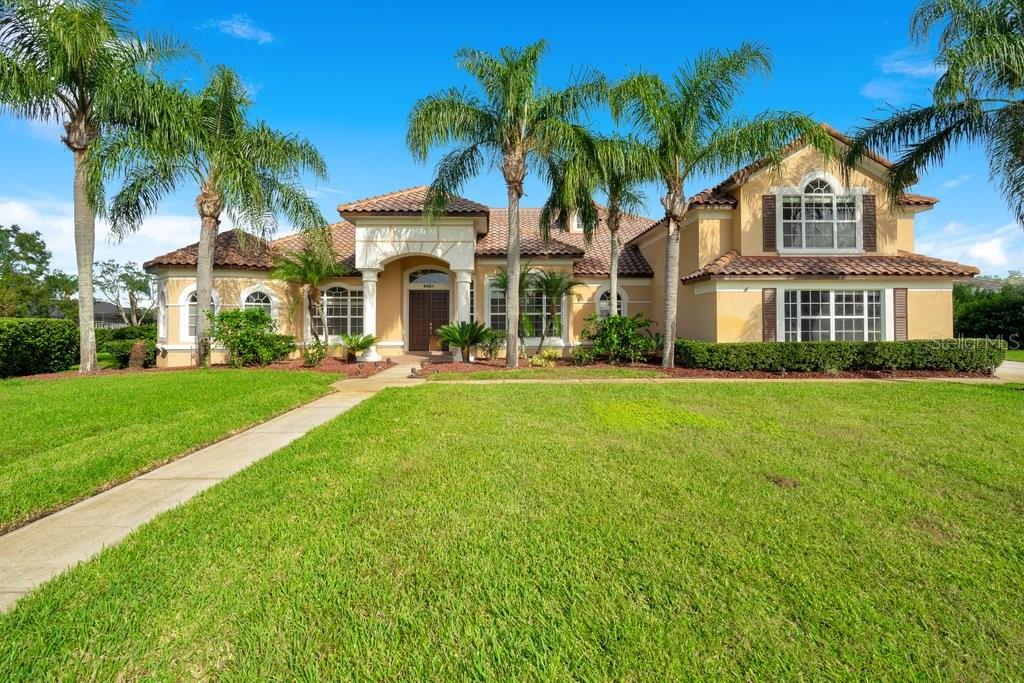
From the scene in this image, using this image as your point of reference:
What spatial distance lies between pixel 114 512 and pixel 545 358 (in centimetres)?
1273

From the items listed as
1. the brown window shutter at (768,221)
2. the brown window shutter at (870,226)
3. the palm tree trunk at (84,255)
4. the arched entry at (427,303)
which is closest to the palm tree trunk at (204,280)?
the palm tree trunk at (84,255)

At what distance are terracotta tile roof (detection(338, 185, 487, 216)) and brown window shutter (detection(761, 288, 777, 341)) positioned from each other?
9.63m

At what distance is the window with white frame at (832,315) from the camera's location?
48.6 ft

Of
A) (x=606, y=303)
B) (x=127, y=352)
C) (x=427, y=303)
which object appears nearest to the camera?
(x=127, y=352)

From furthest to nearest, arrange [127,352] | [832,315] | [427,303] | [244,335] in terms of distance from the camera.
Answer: [427,303] < [127,352] < [244,335] < [832,315]

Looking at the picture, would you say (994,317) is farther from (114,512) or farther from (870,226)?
(114,512)

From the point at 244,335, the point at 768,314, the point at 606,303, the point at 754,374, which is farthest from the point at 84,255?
→ the point at 768,314

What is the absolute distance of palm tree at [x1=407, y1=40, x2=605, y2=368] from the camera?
12633 mm

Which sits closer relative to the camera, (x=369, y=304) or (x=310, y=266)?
(x=310, y=266)

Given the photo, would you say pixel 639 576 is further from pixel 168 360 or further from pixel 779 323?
pixel 168 360

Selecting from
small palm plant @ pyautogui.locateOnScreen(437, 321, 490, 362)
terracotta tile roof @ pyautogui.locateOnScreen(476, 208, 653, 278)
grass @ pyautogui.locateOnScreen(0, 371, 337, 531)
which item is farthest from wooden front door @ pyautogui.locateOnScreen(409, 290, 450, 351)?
grass @ pyautogui.locateOnScreen(0, 371, 337, 531)

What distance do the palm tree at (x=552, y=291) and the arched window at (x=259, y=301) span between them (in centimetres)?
1006

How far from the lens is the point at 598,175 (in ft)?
43.0

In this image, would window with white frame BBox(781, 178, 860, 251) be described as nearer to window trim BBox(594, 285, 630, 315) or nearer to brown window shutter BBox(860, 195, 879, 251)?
brown window shutter BBox(860, 195, 879, 251)
